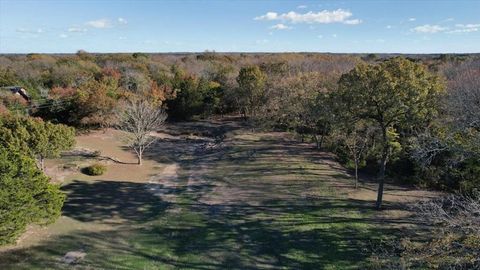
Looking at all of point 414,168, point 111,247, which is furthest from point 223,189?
point 414,168

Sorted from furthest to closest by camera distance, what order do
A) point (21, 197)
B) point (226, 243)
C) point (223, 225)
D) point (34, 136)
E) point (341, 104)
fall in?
point (34, 136)
point (341, 104)
point (223, 225)
point (226, 243)
point (21, 197)

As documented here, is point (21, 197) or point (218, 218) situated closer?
point (21, 197)

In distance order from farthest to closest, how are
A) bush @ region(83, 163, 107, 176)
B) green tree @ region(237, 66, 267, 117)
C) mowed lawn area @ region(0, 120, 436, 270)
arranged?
1. green tree @ region(237, 66, 267, 117)
2. bush @ region(83, 163, 107, 176)
3. mowed lawn area @ region(0, 120, 436, 270)

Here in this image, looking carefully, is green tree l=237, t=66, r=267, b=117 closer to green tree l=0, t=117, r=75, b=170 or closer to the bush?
the bush

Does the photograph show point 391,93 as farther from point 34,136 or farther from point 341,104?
point 34,136

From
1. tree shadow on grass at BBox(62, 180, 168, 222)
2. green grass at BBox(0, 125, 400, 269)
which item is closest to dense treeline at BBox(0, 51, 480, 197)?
green grass at BBox(0, 125, 400, 269)

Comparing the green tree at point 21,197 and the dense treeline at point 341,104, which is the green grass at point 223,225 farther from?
the dense treeline at point 341,104

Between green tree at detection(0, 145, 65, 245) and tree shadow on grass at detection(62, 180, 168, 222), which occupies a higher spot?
green tree at detection(0, 145, 65, 245)

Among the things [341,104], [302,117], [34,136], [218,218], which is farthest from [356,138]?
[34,136]
